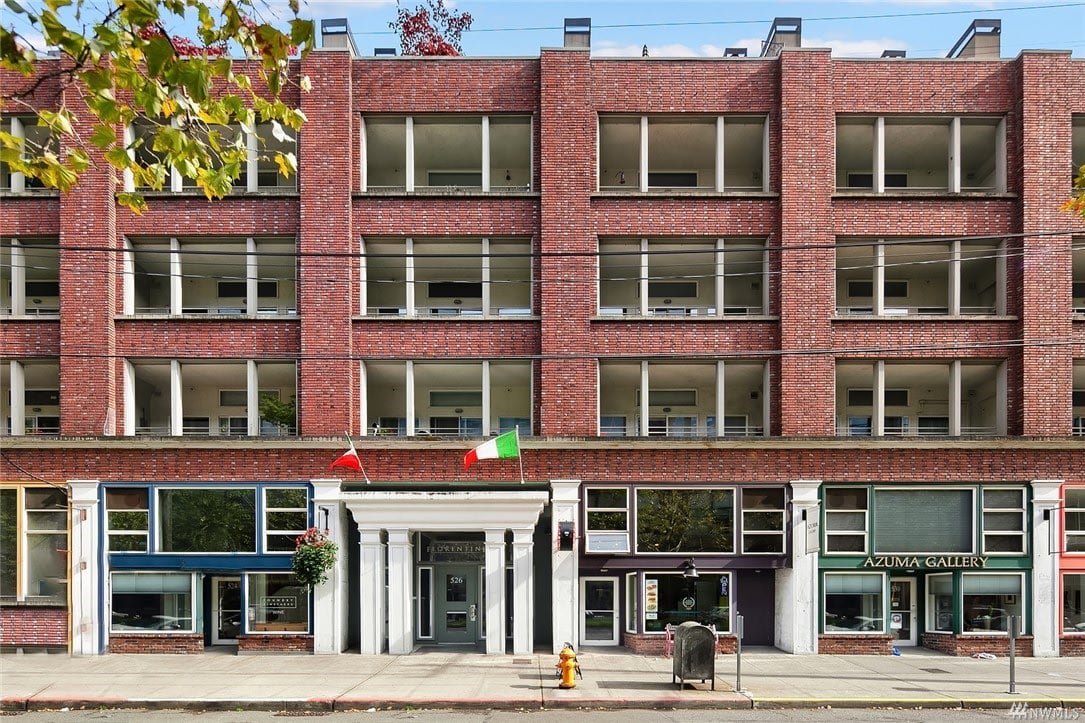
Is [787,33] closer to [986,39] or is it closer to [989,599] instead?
[986,39]

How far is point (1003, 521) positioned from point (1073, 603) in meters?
2.53

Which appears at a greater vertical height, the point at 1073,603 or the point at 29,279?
the point at 29,279

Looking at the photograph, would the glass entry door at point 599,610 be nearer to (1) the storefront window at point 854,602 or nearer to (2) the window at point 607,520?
(2) the window at point 607,520

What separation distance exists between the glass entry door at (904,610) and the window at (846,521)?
161 centimetres

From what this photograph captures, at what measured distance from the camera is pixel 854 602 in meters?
20.0

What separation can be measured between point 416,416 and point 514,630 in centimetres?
615

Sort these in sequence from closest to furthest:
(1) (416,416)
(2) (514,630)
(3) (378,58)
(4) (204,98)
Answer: (4) (204,98) < (2) (514,630) < (3) (378,58) < (1) (416,416)

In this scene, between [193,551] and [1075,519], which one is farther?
[1075,519]

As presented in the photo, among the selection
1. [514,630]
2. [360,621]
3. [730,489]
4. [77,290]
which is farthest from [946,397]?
[77,290]

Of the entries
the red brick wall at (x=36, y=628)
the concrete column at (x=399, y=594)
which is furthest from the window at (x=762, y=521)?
the red brick wall at (x=36, y=628)

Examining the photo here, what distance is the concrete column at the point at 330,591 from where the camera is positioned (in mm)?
19422

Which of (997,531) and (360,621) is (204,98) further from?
(997,531)

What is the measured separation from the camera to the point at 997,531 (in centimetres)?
1997

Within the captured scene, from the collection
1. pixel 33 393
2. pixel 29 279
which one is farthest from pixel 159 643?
pixel 29 279
